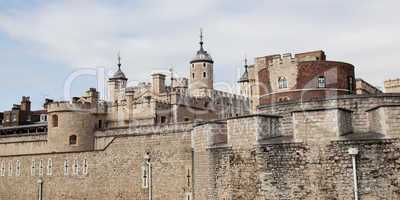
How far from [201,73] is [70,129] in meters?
28.0

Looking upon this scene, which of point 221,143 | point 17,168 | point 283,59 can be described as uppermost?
point 283,59

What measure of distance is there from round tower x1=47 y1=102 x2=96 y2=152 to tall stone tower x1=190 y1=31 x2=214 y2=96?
23835mm

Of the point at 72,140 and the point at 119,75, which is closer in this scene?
the point at 72,140

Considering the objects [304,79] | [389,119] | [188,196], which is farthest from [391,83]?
[389,119]

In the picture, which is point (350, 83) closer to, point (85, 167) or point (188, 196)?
point (188, 196)

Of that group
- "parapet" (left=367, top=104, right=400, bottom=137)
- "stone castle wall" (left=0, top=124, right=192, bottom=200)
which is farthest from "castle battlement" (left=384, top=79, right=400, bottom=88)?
"parapet" (left=367, top=104, right=400, bottom=137)

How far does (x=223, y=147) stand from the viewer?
1952cm

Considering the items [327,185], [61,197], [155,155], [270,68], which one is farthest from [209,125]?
[61,197]

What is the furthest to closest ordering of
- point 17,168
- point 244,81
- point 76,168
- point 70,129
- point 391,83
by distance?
point 244,81, point 391,83, point 17,168, point 70,129, point 76,168

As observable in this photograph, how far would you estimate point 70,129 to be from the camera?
3941cm

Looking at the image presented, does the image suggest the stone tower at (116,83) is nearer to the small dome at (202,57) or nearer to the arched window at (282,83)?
the small dome at (202,57)

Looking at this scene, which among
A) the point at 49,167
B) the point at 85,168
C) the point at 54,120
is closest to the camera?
the point at 85,168

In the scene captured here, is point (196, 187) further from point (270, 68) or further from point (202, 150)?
point (270, 68)

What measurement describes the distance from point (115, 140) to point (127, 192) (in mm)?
3490
